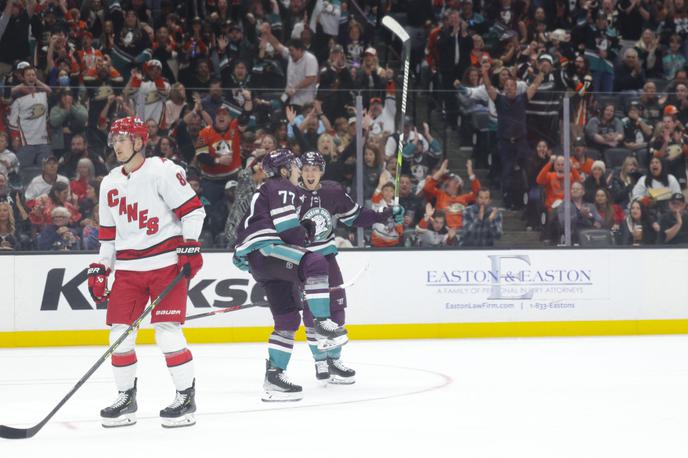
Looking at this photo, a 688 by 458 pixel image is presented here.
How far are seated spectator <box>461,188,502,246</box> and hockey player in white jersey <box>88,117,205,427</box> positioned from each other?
4.84 metres

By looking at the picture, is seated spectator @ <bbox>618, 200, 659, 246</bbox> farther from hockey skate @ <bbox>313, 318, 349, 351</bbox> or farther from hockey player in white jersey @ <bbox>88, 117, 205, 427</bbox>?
hockey player in white jersey @ <bbox>88, 117, 205, 427</bbox>

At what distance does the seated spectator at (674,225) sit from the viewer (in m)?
9.59

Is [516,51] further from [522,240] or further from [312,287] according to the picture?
[312,287]

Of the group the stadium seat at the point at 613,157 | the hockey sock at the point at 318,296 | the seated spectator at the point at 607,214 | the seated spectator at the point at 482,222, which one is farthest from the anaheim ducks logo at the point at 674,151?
the hockey sock at the point at 318,296

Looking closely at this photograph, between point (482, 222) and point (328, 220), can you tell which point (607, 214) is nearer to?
point (482, 222)

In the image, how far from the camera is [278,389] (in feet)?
18.8

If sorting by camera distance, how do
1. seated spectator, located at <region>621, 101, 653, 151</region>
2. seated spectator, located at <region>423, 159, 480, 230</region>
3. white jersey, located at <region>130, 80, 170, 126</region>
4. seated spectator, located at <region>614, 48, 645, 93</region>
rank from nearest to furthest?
1. white jersey, located at <region>130, 80, 170, 126</region>
2. seated spectator, located at <region>423, 159, 480, 230</region>
3. seated spectator, located at <region>621, 101, 653, 151</region>
4. seated spectator, located at <region>614, 48, 645, 93</region>

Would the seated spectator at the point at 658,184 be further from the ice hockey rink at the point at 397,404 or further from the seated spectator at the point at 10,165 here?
the seated spectator at the point at 10,165

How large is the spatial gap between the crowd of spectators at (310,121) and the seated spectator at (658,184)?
12mm

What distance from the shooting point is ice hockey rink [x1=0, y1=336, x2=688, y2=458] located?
4.32 metres

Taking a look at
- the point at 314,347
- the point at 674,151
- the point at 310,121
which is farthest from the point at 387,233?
the point at 314,347

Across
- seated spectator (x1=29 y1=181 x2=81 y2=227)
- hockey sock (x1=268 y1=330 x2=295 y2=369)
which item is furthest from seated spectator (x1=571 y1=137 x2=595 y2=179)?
hockey sock (x1=268 y1=330 x2=295 y2=369)

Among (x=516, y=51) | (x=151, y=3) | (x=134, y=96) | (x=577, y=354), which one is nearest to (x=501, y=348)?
(x=577, y=354)

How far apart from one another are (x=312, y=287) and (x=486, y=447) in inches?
83.1
